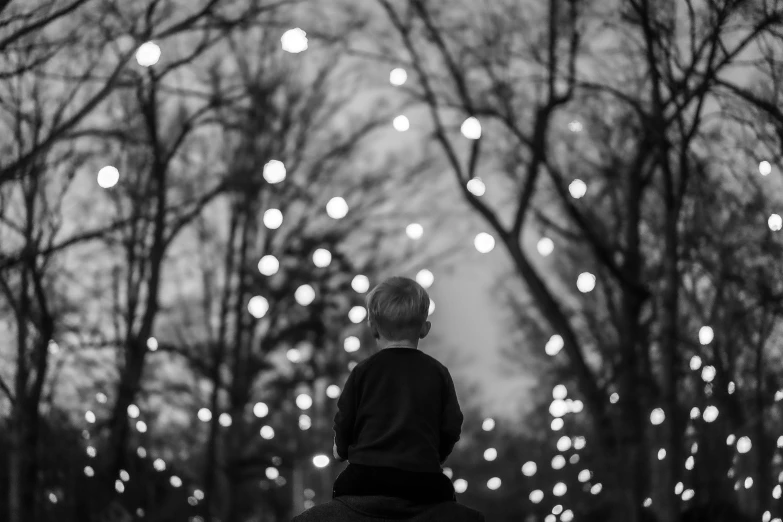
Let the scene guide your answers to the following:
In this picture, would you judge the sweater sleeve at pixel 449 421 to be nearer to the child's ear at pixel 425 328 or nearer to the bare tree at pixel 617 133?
the child's ear at pixel 425 328

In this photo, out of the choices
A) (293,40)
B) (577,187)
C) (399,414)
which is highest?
(293,40)

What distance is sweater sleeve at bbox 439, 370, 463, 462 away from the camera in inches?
166

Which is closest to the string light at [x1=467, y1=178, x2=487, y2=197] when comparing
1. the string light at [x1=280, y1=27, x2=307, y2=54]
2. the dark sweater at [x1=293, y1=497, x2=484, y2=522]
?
the string light at [x1=280, y1=27, x2=307, y2=54]

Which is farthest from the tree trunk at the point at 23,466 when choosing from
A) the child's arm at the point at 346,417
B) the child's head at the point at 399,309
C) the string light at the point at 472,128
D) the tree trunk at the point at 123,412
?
the child's head at the point at 399,309

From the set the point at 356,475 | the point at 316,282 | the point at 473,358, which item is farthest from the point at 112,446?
the point at 473,358

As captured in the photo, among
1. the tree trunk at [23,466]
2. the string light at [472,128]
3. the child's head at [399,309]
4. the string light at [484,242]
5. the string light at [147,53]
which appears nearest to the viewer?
the child's head at [399,309]

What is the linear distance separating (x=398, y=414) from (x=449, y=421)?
200 millimetres

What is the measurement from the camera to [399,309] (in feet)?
13.8

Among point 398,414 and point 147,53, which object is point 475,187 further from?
point 398,414

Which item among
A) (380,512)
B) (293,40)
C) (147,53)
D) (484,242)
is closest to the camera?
(380,512)

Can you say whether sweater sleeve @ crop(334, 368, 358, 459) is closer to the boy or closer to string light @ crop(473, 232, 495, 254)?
the boy

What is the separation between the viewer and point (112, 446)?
10789 mm

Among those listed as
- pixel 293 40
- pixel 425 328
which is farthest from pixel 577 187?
pixel 425 328

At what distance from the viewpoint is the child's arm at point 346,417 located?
13.8 ft
